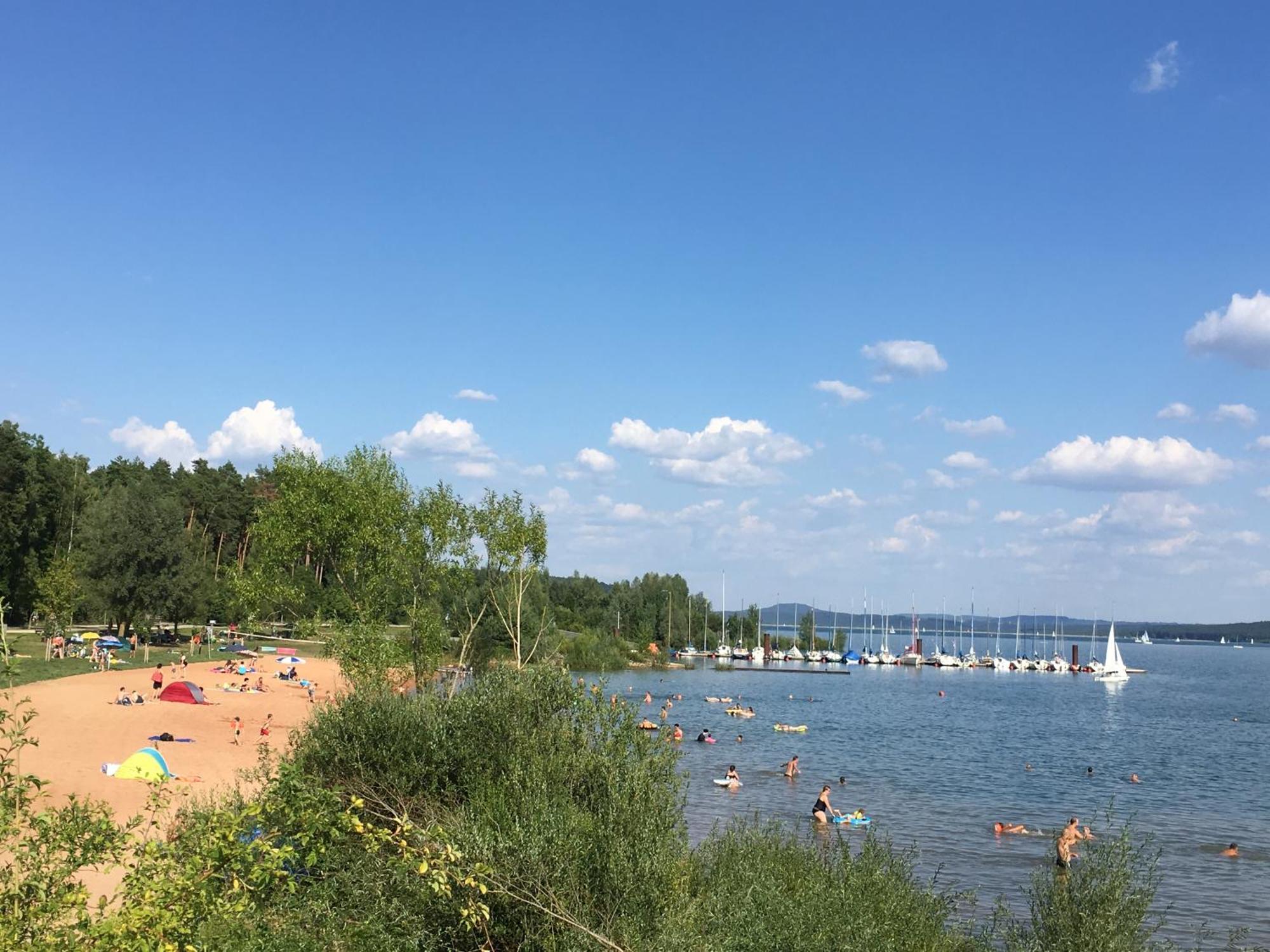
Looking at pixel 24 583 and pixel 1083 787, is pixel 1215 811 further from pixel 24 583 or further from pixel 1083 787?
pixel 24 583

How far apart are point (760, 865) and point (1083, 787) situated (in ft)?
122

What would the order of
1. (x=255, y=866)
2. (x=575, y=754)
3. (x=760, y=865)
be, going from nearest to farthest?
(x=255, y=866)
(x=575, y=754)
(x=760, y=865)

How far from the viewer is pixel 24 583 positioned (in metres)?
82.3

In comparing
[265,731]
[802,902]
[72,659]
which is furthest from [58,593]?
[802,902]

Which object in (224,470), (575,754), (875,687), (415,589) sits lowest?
(875,687)

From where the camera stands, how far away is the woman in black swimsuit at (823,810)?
35844 mm

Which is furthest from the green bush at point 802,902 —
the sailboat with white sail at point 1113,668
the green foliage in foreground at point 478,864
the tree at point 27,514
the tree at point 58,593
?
the sailboat with white sail at point 1113,668

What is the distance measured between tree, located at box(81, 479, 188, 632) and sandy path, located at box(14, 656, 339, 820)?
13.6m

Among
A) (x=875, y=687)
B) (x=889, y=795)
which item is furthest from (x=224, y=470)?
(x=889, y=795)

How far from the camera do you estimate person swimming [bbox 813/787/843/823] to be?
3584 centimetres

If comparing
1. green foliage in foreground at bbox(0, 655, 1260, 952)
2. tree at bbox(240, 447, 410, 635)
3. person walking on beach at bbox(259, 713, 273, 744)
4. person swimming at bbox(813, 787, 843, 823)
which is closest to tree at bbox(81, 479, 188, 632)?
person walking on beach at bbox(259, 713, 273, 744)

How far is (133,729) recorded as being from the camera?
43156 millimetres

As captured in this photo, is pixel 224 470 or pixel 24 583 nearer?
pixel 24 583

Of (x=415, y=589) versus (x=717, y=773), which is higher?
(x=415, y=589)
